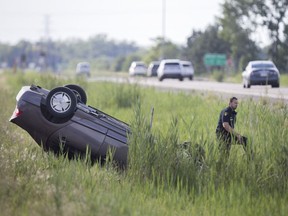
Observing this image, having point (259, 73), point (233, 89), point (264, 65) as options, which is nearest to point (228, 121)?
point (233, 89)

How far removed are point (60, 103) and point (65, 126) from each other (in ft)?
1.20

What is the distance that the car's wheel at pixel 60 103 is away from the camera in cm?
970

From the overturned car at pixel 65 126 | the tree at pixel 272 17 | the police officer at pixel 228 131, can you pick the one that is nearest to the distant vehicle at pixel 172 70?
the tree at pixel 272 17

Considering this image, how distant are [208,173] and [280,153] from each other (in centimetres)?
101

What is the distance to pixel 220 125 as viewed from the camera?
1037 centimetres

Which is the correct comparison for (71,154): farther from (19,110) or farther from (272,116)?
(272,116)

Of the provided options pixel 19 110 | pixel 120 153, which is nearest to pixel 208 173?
pixel 120 153

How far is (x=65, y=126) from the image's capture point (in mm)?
9758

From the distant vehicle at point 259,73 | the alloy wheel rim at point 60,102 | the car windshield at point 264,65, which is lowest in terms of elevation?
the distant vehicle at point 259,73

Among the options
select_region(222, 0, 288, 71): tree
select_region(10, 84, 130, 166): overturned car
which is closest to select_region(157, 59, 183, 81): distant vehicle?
select_region(222, 0, 288, 71): tree

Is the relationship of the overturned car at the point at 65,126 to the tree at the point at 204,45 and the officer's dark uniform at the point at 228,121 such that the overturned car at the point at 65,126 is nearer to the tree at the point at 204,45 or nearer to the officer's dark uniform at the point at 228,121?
the officer's dark uniform at the point at 228,121

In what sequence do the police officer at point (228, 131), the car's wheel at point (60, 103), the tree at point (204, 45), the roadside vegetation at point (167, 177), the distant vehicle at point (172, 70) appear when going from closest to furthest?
the roadside vegetation at point (167, 177) → the police officer at point (228, 131) → the car's wheel at point (60, 103) → the distant vehicle at point (172, 70) → the tree at point (204, 45)

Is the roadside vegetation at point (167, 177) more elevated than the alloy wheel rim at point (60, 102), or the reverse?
the alloy wheel rim at point (60, 102)

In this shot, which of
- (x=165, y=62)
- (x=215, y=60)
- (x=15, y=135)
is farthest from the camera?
(x=215, y=60)
